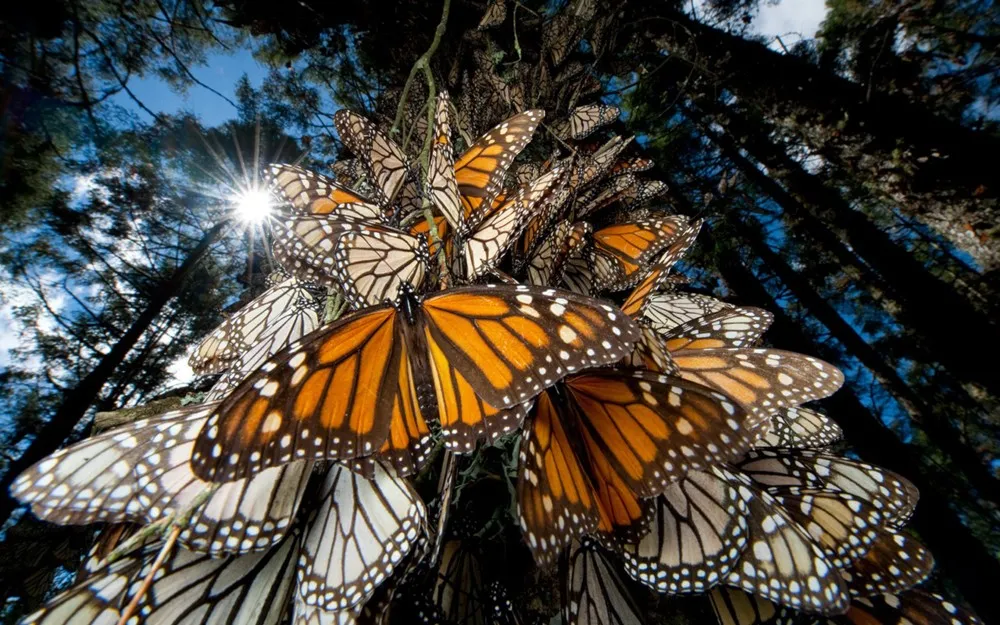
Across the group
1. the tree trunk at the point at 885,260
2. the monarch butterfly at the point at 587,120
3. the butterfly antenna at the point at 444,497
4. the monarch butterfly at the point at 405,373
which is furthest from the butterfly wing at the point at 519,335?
the tree trunk at the point at 885,260

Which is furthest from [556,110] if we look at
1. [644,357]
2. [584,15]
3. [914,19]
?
[914,19]

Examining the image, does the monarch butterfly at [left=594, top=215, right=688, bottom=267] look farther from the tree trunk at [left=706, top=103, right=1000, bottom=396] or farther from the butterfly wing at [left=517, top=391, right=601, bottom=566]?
the tree trunk at [left=706, top=103, right=1000, bottom=396]

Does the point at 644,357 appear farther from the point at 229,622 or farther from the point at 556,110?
the point at 556,110

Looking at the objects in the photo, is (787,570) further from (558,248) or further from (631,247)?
(631,247)

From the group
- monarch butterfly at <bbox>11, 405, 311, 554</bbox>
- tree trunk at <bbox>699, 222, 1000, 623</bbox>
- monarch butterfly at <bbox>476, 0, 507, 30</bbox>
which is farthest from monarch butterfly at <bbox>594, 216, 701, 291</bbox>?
tree trunk at <bbox>699, 222, 1000, 623</bbox>

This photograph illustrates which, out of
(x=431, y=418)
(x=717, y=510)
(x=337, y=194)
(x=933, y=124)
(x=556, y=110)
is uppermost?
(x=933, y=124)

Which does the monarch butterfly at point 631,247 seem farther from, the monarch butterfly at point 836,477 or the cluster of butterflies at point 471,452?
the monarch butterfly at point 836,477
